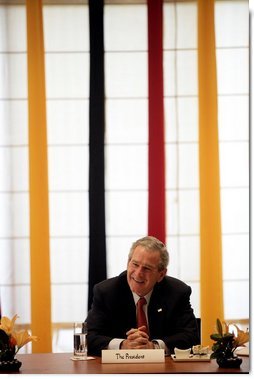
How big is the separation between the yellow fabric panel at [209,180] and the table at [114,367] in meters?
1.96

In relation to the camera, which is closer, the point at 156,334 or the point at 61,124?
the point at 156,334

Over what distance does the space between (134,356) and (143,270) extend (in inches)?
20.0

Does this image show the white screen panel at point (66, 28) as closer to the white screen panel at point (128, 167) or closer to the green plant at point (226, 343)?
the white screen panel at point (128, 167)

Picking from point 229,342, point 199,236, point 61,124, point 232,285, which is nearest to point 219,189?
point 199,236

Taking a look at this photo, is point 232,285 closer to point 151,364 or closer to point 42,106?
point 42,106

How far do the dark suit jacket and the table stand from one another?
0.98 ft

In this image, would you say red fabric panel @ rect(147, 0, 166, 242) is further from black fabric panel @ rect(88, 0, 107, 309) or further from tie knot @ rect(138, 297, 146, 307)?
tie knot @ rect(138, 297, 146, 307)

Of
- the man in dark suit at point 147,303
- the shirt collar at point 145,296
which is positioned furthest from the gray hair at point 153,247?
the shirt collar at point 145,296

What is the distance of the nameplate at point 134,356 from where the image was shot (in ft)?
7.83

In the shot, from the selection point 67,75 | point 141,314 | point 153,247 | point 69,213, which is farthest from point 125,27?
point 141,314

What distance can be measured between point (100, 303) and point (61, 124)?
188cm

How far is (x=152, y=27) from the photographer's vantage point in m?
4.46

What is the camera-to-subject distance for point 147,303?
2932 mm

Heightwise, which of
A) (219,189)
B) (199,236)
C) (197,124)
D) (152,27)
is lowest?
(199,236)
